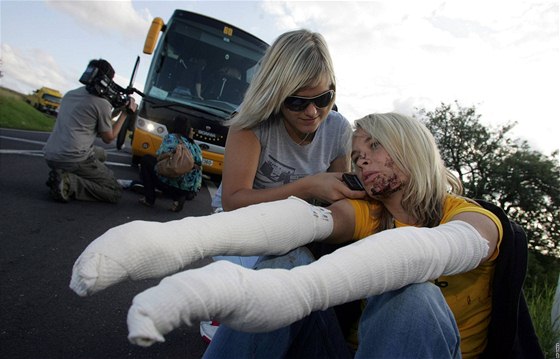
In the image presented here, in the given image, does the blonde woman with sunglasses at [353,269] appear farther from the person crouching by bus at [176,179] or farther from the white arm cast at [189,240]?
the person crouching by bus at [176,179]

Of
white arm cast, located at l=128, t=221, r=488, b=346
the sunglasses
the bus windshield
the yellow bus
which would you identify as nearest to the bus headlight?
the yellow bus

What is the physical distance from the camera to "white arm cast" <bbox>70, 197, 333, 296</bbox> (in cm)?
98

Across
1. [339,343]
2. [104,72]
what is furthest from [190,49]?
[339,343]

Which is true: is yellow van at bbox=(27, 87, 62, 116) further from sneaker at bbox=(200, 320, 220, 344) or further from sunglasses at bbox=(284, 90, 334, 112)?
sunglasses at bbox=(284, 90, 334, 112)

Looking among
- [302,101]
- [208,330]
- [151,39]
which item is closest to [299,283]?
[302,101]

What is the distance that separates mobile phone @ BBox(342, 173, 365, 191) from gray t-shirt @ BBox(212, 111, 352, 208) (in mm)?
456

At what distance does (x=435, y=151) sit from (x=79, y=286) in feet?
4.53

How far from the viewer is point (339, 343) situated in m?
1.43

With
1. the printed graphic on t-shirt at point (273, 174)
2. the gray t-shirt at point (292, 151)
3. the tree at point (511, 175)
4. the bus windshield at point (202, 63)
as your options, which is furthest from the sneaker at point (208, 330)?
the tree at point (511, 175)

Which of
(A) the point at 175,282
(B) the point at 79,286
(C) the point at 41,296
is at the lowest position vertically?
(C) the point at 41,296

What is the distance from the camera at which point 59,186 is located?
15.0 feet

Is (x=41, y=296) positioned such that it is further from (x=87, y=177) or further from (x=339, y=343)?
(x=87, y=177)

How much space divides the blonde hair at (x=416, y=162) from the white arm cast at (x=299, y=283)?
302 mm

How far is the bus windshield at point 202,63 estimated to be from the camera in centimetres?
702
